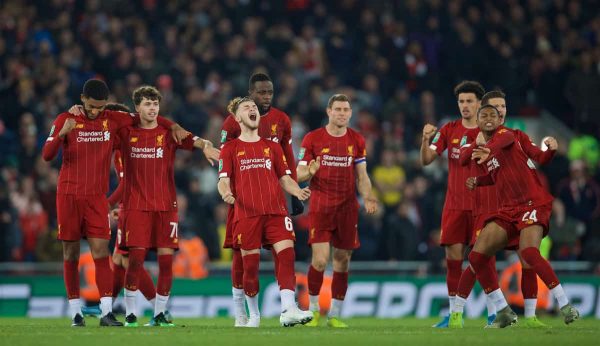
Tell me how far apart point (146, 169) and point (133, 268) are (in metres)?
1.17

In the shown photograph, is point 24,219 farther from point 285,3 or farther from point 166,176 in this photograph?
point 285,3

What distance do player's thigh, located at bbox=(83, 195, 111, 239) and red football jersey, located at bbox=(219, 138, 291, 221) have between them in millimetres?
1601

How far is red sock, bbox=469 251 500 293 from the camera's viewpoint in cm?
1409

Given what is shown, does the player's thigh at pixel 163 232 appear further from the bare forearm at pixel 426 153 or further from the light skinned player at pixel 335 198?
the bare forearm at pixel 426 153

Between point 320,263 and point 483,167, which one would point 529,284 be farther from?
point 320,263

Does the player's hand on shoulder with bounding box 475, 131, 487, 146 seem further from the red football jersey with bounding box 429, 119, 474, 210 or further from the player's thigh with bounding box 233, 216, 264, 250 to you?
the player's thigh with bounding box 233, 216, 264, 250

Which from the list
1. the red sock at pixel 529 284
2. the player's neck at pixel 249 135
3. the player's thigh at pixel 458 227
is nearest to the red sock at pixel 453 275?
the player's thigh at pixel 458 227

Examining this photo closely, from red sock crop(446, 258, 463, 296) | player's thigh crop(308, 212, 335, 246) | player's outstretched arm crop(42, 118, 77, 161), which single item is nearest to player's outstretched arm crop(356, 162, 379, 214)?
player's thigh crop(308, 212, 335, 246)

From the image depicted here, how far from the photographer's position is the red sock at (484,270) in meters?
14.1

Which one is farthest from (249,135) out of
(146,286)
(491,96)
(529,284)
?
(529,284)

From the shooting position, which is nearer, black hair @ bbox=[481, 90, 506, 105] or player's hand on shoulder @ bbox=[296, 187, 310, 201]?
player's hand on shoulder @ bbox=[296, 187, 310, 201]

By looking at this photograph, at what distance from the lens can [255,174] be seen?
45.6 ft

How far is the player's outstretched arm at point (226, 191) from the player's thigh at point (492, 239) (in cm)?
287

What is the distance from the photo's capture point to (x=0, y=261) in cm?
2114
